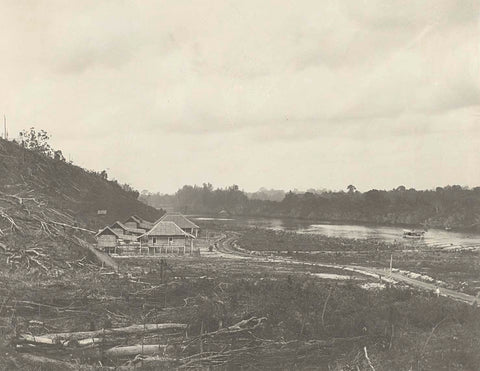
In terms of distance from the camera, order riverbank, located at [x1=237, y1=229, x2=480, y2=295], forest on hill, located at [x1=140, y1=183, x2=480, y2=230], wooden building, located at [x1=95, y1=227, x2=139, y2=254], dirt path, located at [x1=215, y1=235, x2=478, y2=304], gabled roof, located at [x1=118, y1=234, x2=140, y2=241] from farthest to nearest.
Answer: forest on hill, located at [x1=140, y1=183, x2=480, y2=230] < gabled roof, located at [x1=118, y1=234, x2=140, y2=241] < wooden building, located at [x1=95, y1=227, x2=139, y2=254] < riverbank, located at [x1=237, y1=229, x2=480, y2=295] < dirt path, located at [x1=215, y1=235, x2=478, y2=304]

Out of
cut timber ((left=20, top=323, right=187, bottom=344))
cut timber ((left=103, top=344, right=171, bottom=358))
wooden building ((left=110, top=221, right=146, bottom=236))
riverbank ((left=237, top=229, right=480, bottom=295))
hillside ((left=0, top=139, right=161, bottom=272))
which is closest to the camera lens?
cut timber ((left=103, top=344, right=171, bottom=358))

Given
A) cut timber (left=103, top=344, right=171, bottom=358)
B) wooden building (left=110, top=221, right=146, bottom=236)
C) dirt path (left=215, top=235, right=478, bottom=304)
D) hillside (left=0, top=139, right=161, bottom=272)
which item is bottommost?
dirt path (left=215, top=235, right=478, bottom=304)

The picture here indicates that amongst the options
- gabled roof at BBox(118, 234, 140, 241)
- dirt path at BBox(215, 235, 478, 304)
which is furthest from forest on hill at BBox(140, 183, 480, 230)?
gabled roof at BBox(118, 234, 140, 241)

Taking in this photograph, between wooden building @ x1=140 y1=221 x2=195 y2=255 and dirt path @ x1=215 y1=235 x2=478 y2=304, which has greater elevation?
wooden building @ x1=140 y1=221 x2=195 y2=255

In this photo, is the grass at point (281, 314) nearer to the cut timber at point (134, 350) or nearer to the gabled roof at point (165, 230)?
the cut timber at point (134, 350)

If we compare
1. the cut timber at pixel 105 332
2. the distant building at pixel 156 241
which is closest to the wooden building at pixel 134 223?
the distant building at pixel 156 241

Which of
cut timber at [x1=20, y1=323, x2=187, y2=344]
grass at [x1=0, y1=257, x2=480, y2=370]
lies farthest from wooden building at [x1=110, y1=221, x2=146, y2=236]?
cut timber at [x1=20, y1=323, x2=187, y2=344]

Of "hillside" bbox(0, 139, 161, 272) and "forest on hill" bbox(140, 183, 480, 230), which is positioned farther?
"forest on hill" bbox(140, 183, 480, 230)

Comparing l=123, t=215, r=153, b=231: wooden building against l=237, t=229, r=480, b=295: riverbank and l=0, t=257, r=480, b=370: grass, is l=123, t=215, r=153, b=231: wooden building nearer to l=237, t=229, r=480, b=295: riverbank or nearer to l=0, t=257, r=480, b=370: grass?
l=237, t=229, r=480, b=295: riverbank

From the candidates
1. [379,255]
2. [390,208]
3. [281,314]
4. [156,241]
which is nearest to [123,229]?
[156,241]
